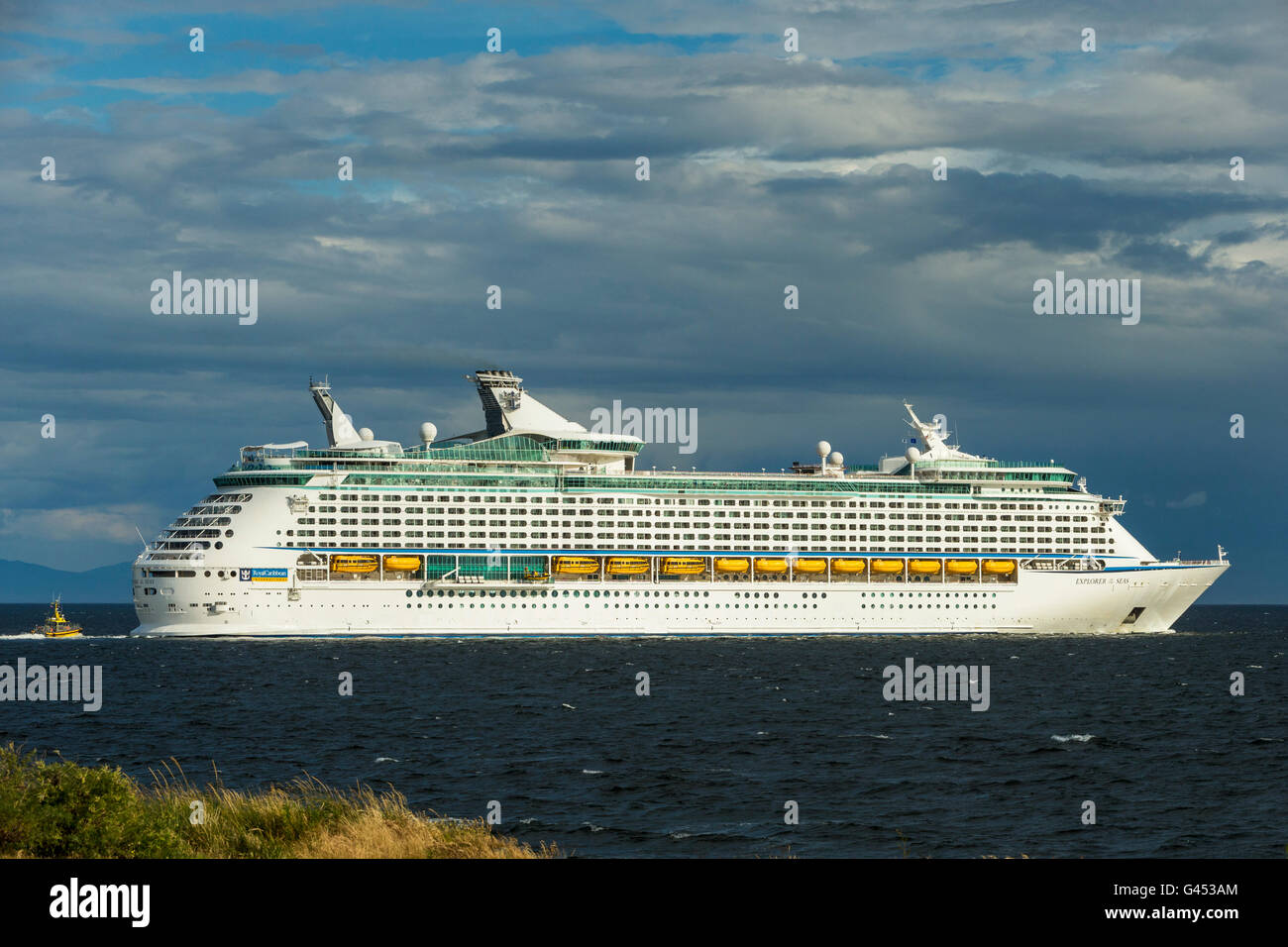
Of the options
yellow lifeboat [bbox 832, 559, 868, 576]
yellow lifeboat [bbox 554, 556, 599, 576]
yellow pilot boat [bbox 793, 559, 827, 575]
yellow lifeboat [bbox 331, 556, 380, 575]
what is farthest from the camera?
yellow lifeboat [bbox 832, 559, 868, 576]

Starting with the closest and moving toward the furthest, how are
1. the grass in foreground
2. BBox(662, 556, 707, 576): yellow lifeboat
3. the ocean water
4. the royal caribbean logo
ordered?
the grass in foreground < the ocean water < the royal caribbean logo < BBox(662, 556, 707, 576): yellow lifeboat

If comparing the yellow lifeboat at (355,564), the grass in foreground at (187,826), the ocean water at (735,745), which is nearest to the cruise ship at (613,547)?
the yellow lifeboat at (355,564)

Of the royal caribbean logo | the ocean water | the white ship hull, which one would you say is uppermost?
the royal caribbean logo

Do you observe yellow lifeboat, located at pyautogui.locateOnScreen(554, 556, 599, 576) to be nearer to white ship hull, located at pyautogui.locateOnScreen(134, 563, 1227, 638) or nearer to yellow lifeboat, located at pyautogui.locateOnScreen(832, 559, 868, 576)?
white ship hull, located at pyautogui.locateOnScreen(134, 563, 1227, 638)

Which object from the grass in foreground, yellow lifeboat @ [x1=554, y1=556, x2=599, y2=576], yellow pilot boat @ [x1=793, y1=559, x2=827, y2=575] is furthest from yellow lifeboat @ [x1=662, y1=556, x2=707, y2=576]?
the grass in foreground

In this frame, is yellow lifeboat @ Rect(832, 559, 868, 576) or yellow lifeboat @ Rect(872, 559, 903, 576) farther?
yellow lifeboat @ Rect(872, 559, 903, 576)

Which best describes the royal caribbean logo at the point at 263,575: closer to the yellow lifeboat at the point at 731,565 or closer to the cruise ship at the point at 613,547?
the cruise ship at the point at 613,547

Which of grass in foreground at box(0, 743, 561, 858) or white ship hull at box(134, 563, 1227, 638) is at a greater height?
white ship hull at box(134, 563, 1227, 638)
